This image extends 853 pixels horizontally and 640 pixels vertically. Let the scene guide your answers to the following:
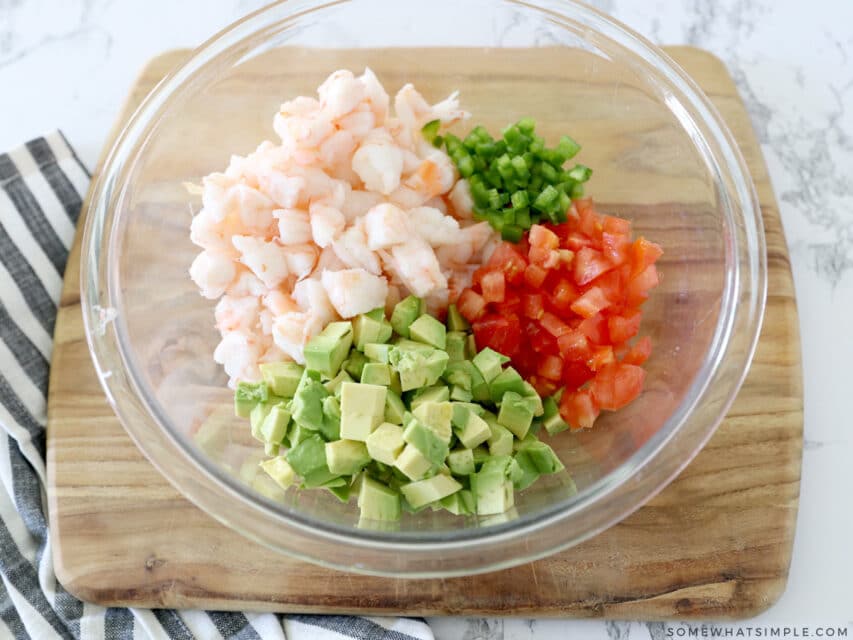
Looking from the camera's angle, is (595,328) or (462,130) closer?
(595,328)

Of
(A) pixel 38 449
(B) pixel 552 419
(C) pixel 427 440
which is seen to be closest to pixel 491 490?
(C) pixel 427 440

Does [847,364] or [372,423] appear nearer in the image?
[372,423]

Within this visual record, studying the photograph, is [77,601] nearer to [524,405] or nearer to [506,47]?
[524,405]

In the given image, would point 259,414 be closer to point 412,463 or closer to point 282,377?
point 282,377

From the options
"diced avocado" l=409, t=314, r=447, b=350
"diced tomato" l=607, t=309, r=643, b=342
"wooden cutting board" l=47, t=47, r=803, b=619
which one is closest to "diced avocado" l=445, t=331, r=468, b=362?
"diced avocado" l=409, t=314, r=447, b=350

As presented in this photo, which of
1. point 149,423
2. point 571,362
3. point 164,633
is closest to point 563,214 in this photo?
point 571,362

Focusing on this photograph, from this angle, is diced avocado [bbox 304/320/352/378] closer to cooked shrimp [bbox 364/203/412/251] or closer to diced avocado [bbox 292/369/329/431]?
diced avocado [bbox 292/369/329/431]
